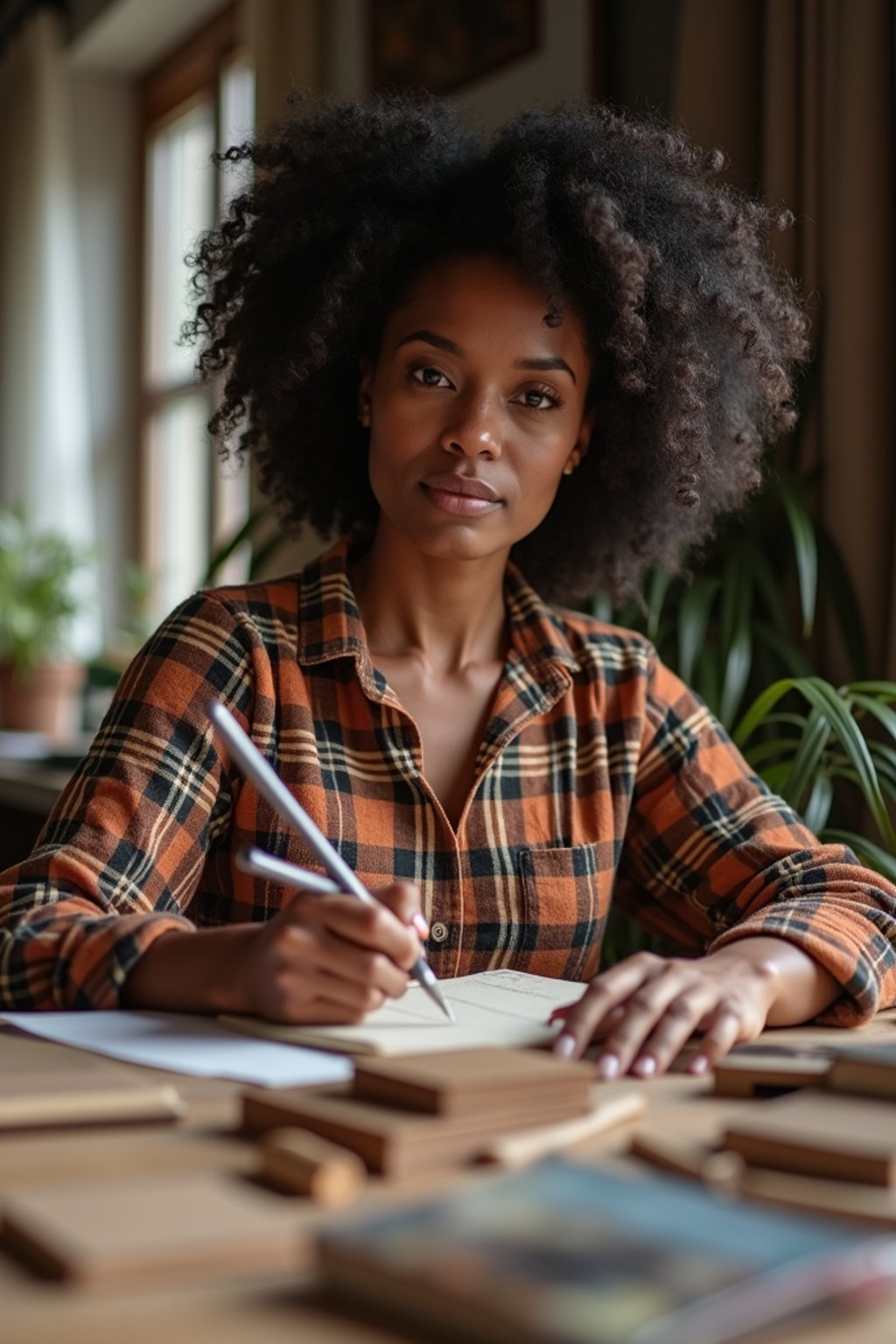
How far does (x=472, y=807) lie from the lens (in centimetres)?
154

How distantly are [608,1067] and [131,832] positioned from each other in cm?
53

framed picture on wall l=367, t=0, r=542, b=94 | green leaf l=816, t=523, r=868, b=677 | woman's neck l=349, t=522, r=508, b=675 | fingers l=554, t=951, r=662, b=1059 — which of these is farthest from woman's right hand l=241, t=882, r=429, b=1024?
framed picture on wall l=367, t=0, r=542, b=94

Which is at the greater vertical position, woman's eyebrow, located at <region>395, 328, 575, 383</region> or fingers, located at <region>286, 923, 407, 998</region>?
woman's eyebrow, located at <region>395, 328, 575, 383</region>

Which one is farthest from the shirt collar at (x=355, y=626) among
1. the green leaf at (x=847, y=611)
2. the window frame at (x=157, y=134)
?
the window frame at (x=157, y=134)

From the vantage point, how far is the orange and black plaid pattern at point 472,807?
1315 mm

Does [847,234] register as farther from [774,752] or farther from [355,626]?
[355,626]

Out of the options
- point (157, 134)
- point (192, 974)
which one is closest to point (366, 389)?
point (192, 974)

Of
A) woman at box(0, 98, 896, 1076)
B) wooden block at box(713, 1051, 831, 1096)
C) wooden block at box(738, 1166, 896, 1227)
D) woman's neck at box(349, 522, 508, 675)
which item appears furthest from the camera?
woman's neck at box(349, 522, 508, 675)

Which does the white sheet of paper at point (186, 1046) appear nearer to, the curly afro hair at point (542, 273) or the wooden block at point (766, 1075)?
the wooden block at point (766, 1075)

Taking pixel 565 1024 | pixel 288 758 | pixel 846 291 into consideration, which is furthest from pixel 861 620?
pixel 565 1024

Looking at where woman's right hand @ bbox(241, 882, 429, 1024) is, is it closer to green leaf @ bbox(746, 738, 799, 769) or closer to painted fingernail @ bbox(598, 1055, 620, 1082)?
painted fingernail @ bbox(598, 1055, 620, 1082)

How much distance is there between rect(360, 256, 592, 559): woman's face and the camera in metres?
1.54

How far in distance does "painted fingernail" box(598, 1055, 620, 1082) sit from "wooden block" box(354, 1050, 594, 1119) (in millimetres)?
143

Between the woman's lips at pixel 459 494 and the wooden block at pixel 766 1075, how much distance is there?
753 mm
